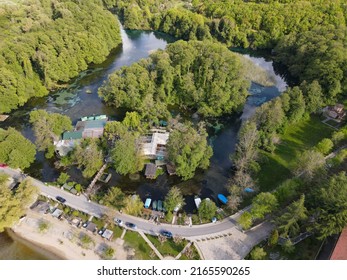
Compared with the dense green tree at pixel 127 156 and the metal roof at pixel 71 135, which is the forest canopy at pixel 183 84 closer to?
the dense green tree at pixel 127 156

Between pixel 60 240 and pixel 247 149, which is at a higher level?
pixel 247 149

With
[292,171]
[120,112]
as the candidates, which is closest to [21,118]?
[120,112]

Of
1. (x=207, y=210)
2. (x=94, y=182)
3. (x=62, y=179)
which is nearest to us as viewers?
(x=207, y=210)

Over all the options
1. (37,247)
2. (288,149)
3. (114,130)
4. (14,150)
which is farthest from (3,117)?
(288,149)

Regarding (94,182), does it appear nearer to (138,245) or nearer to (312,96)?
(138,245)

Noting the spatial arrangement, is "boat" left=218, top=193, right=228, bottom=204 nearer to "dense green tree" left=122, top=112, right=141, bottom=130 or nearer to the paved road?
the paved road
